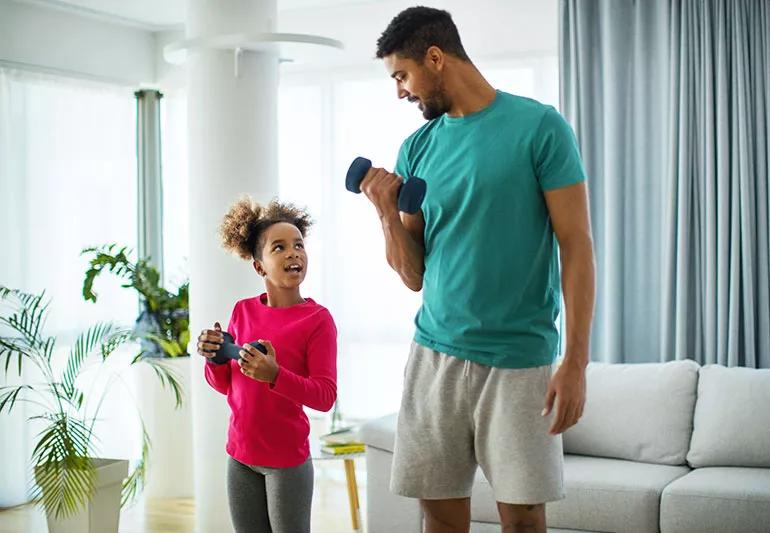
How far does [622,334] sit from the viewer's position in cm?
449

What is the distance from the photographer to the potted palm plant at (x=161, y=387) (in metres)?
4.94

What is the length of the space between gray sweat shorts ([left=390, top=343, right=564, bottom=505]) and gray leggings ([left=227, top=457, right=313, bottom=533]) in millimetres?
514

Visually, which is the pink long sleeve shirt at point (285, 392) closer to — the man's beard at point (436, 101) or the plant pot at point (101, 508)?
the man's beard at point (436, 101)

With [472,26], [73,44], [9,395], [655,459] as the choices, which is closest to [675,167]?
[655,459]

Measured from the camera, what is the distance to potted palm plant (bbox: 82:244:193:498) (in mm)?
4941

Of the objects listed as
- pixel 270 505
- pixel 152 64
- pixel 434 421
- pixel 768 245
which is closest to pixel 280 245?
pixel 270 505

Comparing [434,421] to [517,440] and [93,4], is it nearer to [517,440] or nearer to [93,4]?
[517,440]

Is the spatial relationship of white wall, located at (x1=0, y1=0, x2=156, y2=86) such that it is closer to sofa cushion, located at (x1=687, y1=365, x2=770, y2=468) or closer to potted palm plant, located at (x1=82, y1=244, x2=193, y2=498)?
potted palm plant, located at (x1=82, y1=244, x2=193, y2=498)

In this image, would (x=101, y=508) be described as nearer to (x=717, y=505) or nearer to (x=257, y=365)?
(x=257, y=365)

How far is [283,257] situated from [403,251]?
2.21 ft

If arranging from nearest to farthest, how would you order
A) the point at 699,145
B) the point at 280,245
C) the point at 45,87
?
the point at 280,245 < the point at 699,145 < the point at 45,87

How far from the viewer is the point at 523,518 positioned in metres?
1.95

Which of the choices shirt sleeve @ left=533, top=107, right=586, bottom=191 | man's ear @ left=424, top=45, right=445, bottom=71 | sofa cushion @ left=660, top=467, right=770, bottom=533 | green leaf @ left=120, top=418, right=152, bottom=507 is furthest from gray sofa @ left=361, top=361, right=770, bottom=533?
man's ear @ left=424, top=45, right=445, bottom=71

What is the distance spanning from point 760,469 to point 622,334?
963 millimetres
